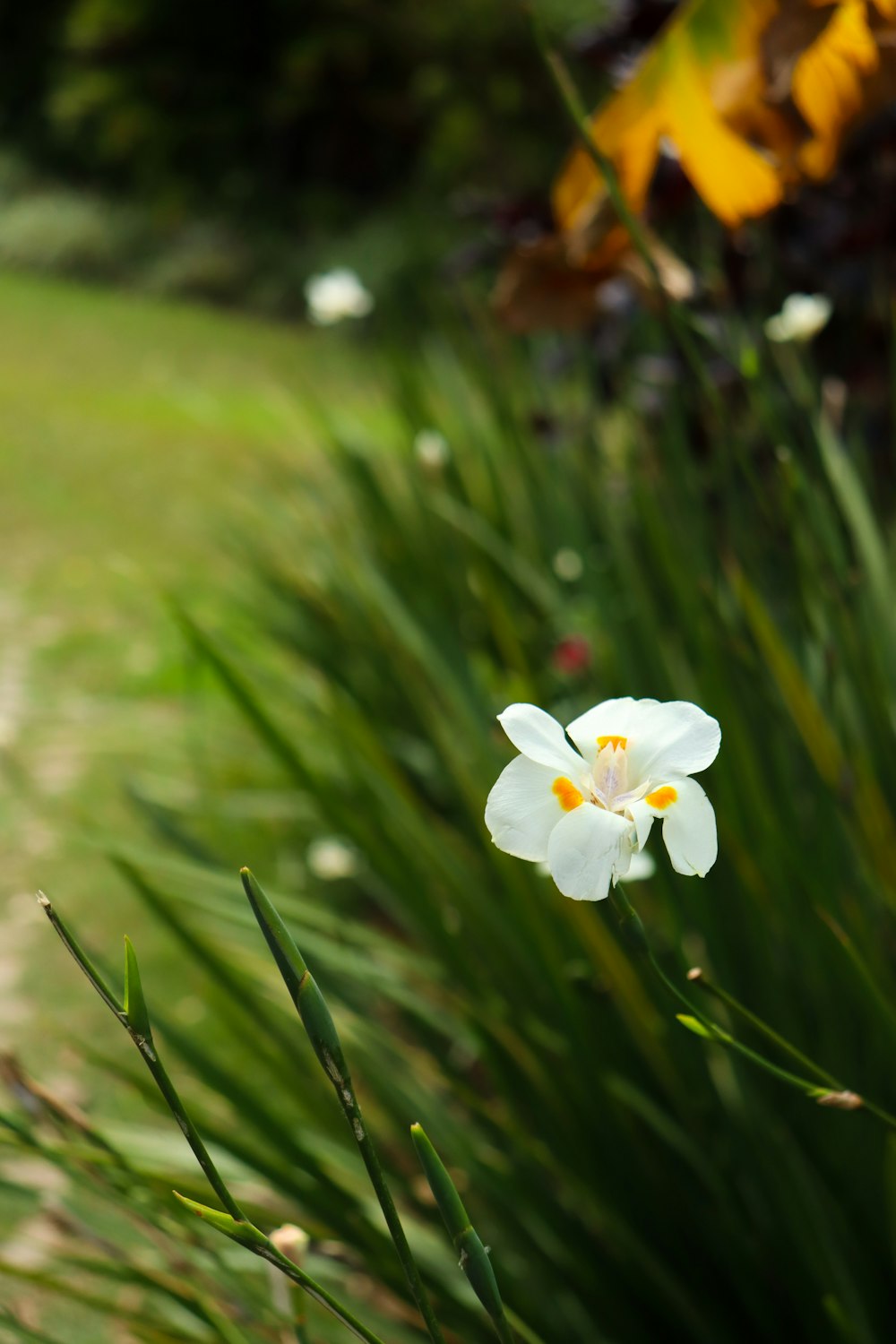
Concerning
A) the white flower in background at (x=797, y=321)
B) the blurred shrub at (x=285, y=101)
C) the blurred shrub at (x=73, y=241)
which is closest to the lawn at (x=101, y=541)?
the white flower in background at (x=797, y=321)

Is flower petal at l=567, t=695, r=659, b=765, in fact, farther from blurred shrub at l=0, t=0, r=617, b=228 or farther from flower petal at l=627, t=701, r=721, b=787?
blurred shrub at l=0, t=0, r=617, b=228

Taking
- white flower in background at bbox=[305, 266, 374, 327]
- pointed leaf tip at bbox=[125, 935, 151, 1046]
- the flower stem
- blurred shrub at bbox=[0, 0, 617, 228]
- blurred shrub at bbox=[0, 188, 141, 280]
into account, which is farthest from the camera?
blurred shrub at bbox=[0, 188, 141, 280]

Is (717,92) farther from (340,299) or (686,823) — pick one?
(340,299)

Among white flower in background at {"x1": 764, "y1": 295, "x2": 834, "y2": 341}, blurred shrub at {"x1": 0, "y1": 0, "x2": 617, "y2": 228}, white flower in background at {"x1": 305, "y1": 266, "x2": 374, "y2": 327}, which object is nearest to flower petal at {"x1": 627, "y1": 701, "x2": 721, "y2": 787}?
white flower in background at {"x1": 764, "y1": 295, "x2": 834, "y2": 341}

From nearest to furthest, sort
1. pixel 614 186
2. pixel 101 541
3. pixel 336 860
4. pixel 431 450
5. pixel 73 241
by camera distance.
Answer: pixel 614 186, pixel 336 860, pixel 431 450, pixel 101 541, pixel 73 241

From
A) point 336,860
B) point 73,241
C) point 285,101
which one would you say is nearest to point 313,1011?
point 336,860

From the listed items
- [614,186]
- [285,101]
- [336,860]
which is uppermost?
[285,101]

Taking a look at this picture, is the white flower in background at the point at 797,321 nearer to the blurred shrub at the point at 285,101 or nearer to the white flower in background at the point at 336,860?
the white flower in background at the point at 336,860

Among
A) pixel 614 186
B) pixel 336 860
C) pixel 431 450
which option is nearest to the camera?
pixel 614 186
